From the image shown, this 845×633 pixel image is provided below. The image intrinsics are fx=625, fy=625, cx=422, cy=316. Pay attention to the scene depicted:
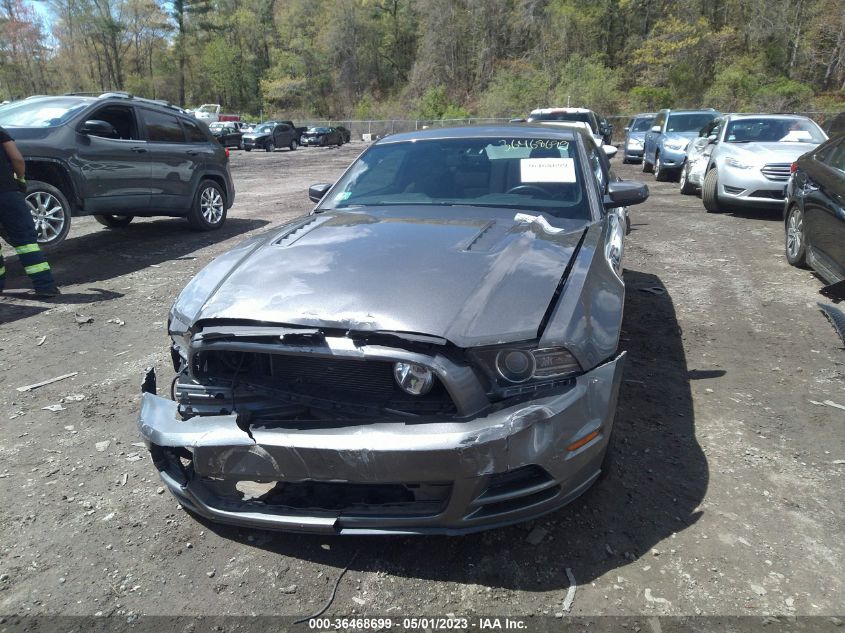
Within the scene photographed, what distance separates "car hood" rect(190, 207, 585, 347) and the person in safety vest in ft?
13.1

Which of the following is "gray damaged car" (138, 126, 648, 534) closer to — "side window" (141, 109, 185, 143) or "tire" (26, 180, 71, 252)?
"tire" (26, 180, 71, 252)

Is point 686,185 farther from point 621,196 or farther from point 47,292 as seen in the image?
point 47,292

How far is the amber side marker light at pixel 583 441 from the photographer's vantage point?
7.73 feet

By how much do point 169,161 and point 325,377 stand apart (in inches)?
300

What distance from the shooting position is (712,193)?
10.1 meters

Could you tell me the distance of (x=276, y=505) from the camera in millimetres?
2428

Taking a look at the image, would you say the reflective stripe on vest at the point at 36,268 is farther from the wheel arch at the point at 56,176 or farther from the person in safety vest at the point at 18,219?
the wheel arch at the point at 56,176

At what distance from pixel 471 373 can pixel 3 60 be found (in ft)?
245

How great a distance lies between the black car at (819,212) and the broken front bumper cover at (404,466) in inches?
171

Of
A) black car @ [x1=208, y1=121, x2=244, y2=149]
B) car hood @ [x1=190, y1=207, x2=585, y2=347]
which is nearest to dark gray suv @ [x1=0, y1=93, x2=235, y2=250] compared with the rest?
car hood @ [x1=190, y1=207, x2=585, y2=347]

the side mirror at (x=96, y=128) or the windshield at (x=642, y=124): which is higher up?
the side mirror at (x=96, y=128)

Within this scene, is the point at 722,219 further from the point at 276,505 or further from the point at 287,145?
the point at 287,145

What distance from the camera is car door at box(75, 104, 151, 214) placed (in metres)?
7.74

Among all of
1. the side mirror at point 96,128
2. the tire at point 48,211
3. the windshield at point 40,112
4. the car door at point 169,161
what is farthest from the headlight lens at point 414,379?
the car door at point 169,161
